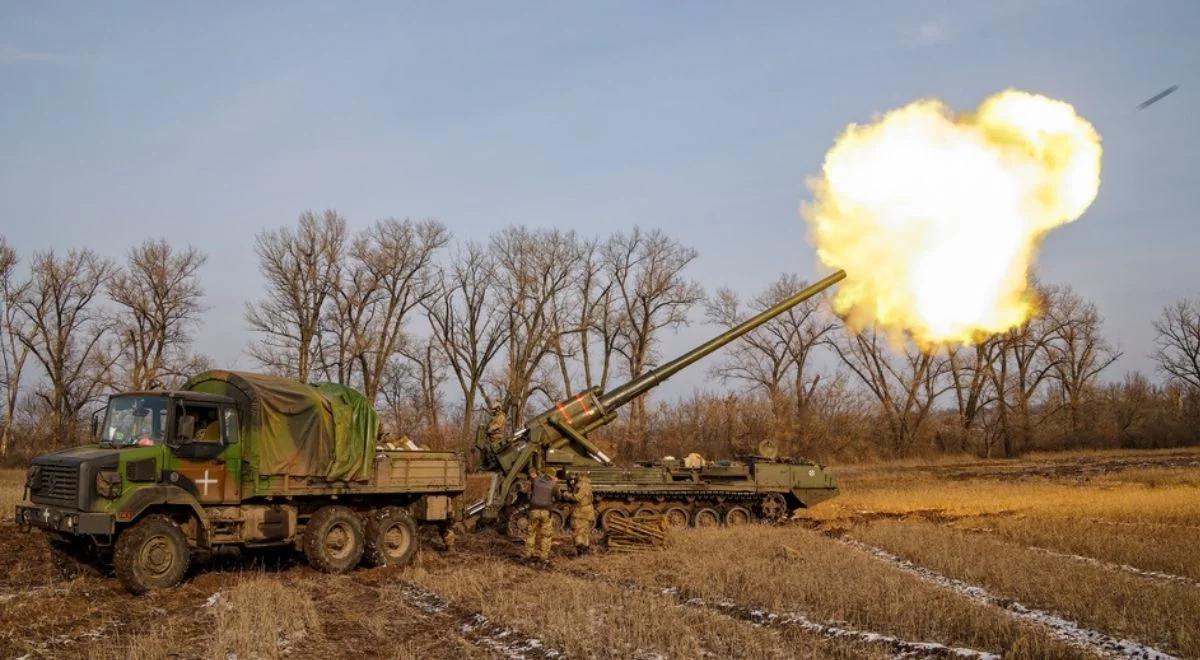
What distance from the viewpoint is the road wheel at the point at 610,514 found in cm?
2128

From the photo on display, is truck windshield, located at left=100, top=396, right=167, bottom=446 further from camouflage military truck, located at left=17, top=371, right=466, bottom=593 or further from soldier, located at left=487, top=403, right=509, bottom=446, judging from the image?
soldier, located at left=487, top=403, right=509, bottom=446

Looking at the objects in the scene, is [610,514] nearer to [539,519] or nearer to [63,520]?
[539,519]

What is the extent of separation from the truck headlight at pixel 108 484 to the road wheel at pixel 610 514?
10.9m

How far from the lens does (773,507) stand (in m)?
23.1

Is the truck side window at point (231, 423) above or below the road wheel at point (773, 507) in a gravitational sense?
above

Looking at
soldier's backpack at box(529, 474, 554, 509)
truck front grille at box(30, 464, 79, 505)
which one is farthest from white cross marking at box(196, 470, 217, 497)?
soldier's backpack at box(529, 474, 554, 509)

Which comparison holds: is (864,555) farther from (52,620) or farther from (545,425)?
(52,620)

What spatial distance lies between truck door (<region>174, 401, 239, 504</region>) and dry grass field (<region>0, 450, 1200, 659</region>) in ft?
4.32

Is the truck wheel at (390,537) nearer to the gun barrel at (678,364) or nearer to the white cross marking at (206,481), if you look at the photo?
the white cross marking at (206,481)

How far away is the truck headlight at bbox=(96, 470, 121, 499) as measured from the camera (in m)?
12.6

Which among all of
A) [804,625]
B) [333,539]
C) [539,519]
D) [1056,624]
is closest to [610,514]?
[539,519]

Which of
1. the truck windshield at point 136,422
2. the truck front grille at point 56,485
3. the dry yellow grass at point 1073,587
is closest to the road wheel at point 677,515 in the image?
the dry yellow grass at point 1073,587

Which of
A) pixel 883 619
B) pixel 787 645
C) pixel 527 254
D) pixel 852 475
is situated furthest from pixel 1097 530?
pixel 527 254

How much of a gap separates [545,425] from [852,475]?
23.2m
